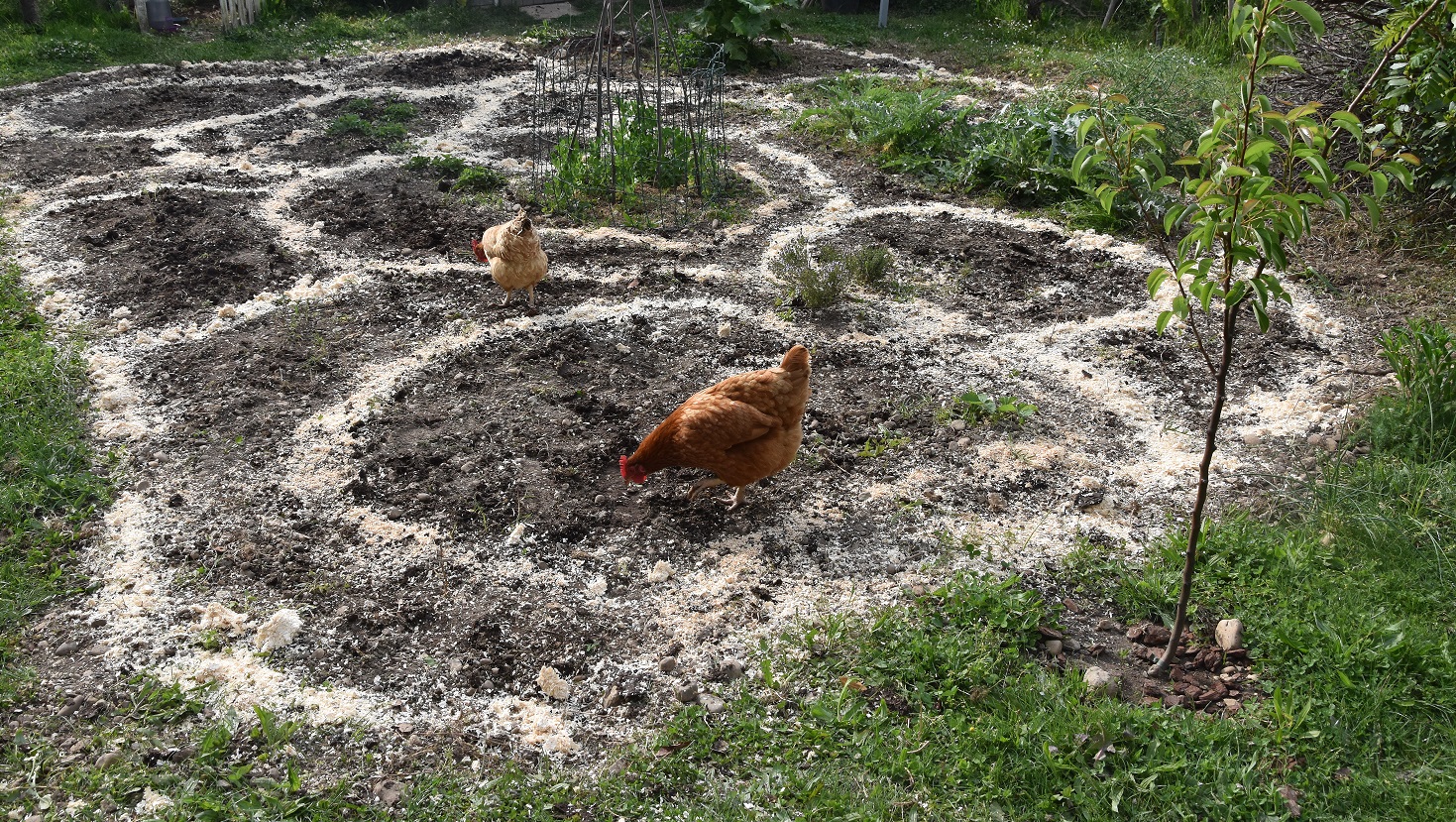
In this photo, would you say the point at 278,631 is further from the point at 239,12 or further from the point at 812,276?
the point at 239,12

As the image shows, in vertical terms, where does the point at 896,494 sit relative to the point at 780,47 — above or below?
below

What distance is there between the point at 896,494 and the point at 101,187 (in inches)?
289

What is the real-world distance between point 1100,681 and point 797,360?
171 cm

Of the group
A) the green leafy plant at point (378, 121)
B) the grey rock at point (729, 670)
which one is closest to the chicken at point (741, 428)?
the grey rock at point (729, 670)

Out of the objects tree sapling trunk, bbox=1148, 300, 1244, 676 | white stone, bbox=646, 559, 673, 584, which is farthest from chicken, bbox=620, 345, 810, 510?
tree sapling trunk, bbox=1148, 300, 1244, 676

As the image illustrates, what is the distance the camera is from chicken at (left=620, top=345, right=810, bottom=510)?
3.98 meters

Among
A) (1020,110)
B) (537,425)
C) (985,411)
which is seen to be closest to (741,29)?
(1020,110)

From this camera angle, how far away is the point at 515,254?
574cm

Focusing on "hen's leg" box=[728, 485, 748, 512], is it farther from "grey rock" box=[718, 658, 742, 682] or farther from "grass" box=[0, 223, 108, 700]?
"grass" box=[0, 223, 108, 700]

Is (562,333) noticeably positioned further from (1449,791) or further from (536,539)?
(1449,791)

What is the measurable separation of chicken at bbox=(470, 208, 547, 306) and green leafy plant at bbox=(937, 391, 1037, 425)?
271cm

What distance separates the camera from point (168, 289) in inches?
244

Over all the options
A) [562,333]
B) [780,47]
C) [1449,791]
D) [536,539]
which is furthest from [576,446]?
[780,47]

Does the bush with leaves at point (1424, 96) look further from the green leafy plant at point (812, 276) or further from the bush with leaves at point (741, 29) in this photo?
the bush with leaves at point (741, 29)
